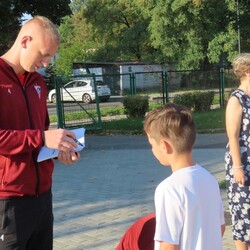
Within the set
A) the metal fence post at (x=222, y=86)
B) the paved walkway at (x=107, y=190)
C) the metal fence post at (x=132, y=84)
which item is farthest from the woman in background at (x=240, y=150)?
the metal fence post at (x=222, y=86)

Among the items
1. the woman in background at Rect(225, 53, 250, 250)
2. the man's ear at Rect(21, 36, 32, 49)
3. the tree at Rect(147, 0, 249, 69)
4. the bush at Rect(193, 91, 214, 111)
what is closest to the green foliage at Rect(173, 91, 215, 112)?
the bush at Rect(193, 91, 214, 111)

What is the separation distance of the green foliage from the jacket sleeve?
17.3 meters

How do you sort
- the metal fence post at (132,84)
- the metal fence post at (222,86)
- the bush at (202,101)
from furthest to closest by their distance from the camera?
the metal fence post at (222,86), the metal fence post at (132,84), the bush at (202,101)

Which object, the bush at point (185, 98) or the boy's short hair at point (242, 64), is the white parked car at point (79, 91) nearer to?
the bush at point (185, 98)

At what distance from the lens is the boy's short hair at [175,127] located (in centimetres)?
228

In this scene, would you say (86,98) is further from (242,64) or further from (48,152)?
(48,152)

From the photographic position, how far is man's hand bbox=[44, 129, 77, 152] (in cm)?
250

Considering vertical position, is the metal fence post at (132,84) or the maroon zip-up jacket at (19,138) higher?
the maroon zip-up jacket at (19,138)

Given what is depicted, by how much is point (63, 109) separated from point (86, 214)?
10.1 meters

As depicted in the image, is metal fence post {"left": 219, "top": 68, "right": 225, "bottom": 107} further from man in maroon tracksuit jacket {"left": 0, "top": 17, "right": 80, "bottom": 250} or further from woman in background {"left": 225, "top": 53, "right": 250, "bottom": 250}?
man in maroon tracksuit jacket {"left": 0, "top": 17, "right": 80, "bottom": 250}

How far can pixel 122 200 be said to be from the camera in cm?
709

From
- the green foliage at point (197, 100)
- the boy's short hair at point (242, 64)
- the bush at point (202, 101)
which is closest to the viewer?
the boy's short hair at point (242, 64)

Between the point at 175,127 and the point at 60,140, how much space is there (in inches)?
23.5

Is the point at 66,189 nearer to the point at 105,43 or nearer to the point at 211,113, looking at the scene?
the point at 211,113
